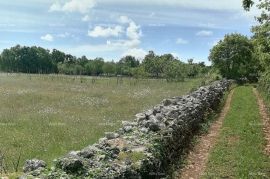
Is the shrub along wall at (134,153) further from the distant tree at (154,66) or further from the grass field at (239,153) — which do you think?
the distant tree at (154,66)

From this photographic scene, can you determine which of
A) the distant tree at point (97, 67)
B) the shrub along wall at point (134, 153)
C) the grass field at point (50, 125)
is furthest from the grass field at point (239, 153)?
the distant tree at point (97, 67)

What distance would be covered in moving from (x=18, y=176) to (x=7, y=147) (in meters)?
6.87

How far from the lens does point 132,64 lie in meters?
181

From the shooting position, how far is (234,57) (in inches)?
3228

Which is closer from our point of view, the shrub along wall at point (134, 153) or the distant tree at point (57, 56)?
the shrub along wall at point (134, 153)

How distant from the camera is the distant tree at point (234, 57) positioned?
80.8 metres

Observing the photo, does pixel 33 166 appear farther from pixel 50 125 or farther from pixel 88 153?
pixel 50 125

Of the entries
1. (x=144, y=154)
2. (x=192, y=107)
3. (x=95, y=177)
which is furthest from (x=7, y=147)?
(x=192, y=107)

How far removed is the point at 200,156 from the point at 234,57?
71.0m

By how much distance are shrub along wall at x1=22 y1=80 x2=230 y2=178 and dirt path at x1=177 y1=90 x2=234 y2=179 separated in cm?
41

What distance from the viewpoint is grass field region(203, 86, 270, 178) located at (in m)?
11.8

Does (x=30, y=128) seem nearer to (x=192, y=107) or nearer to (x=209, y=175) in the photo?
(x=192, y=107)

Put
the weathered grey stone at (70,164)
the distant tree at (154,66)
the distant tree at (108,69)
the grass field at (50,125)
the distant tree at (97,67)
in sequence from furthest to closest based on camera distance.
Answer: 1. the distant tree at (97,67)
2. the distant tree at (108,69)
3. the distant tree at (154,66)
4. the grass field at (50,125)
5. the weathered grey stone at (70,164)

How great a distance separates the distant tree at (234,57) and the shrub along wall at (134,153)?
6752cm
